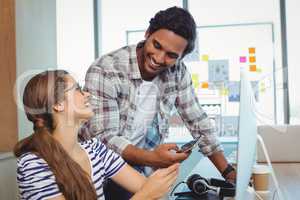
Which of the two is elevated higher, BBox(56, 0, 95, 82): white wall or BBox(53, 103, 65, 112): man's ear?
BBox(56, 0, 95, 82): white wall

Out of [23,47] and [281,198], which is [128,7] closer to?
[23,47]

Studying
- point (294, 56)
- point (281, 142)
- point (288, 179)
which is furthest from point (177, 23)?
point (294, 56)

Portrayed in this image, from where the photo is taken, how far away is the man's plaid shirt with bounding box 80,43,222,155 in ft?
4.88

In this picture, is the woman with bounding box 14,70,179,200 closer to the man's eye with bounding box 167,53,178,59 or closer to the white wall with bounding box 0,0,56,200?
the man's eye with bounding box 167,53,178,59

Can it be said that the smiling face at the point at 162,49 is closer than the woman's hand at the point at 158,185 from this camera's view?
No

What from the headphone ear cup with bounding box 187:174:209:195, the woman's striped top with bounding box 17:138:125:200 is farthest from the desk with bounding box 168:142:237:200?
the woman's striped top with bounding box 17:138:125:200

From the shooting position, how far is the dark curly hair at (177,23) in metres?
1.50

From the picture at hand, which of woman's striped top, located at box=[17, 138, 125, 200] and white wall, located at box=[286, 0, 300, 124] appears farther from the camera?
white wall, located at box=[286, 0, 300, 124]

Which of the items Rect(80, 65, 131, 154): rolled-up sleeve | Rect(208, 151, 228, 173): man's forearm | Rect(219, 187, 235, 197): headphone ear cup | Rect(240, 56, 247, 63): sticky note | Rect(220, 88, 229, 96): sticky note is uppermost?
Rect(240, 56, 247, 63): sticky note

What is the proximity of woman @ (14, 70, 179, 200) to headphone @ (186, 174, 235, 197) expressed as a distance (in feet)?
0.83

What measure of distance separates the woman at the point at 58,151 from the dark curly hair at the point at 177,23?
452 millimetres

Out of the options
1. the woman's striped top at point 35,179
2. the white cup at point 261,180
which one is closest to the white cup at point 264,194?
the white cup at point 261,180

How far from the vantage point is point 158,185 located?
1.23 m

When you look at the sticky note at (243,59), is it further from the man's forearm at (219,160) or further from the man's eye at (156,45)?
the man's eye at (156,45)
